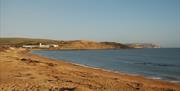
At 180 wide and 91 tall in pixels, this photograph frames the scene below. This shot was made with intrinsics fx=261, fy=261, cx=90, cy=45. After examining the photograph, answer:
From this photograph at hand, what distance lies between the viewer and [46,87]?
15.5 m

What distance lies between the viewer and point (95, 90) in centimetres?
1585

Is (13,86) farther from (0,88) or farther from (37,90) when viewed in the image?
(37,90)

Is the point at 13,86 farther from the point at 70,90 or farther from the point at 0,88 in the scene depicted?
the point at 70,90

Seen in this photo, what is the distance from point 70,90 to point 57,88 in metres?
1.19

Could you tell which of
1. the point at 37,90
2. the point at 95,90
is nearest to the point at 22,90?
the point at 37,90

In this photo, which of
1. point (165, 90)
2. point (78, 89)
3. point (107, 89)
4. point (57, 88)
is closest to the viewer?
point (78, 89)

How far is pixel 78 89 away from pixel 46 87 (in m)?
2.23

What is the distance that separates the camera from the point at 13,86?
15742mm

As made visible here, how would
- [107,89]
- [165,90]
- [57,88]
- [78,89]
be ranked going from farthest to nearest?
[165,90] < [107,89] < [57,88] < [78,89]

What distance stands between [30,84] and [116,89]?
5.45 metres

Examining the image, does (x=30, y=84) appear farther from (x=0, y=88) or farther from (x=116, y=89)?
(x=116, y=89)

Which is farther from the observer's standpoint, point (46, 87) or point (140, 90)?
point (140, 90)

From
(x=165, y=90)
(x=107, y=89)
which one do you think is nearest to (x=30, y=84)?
(x=107, y=89)

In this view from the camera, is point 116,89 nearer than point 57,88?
No
